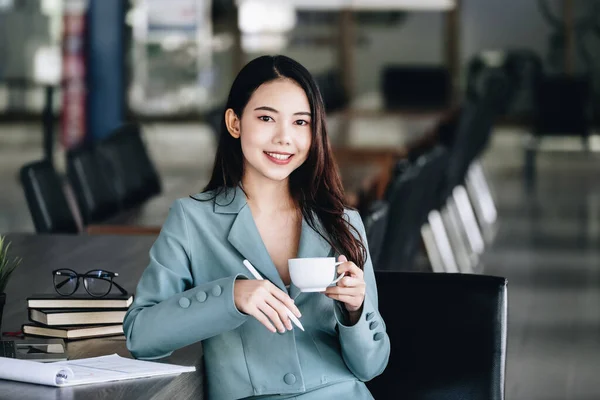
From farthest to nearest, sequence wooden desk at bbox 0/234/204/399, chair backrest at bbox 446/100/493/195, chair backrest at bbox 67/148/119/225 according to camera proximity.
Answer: chair backrest at bbox 446/100/493/195
chair backrest at bbox 67/148/119/225
wooden desk at bbox 0/234/204/399

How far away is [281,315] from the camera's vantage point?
2029mm

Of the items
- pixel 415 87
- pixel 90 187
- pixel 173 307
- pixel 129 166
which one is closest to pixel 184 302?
pixel 173 307

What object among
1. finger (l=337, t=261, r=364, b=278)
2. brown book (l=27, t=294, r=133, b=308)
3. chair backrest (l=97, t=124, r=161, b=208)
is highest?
finger (l=337, t=261, r=364, b=278)

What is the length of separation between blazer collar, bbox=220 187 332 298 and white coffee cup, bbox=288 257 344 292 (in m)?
0.21

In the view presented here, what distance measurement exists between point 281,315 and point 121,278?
1177 millimetres

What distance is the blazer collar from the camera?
88.9 inches

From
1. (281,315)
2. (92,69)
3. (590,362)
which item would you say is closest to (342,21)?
(92,69)

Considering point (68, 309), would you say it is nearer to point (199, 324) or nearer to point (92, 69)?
point (199, 324)

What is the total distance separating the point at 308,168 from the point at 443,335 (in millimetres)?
455

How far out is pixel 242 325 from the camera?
2246 millimetres

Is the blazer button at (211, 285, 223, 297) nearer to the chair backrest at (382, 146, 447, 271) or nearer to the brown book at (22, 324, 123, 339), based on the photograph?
the brown book at (22, 324, 123, 339)

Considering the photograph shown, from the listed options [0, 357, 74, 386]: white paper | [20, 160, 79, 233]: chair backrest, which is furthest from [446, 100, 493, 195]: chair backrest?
[0, 357, 74, 386]: white paper

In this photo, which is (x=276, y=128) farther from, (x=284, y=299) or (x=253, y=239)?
(x=284, y=299)

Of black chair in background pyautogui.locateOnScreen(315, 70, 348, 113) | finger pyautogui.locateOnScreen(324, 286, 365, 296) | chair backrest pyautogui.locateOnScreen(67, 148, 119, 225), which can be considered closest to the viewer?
finger pyautogui.locateOnScreen(324, 286, 365, 296)
